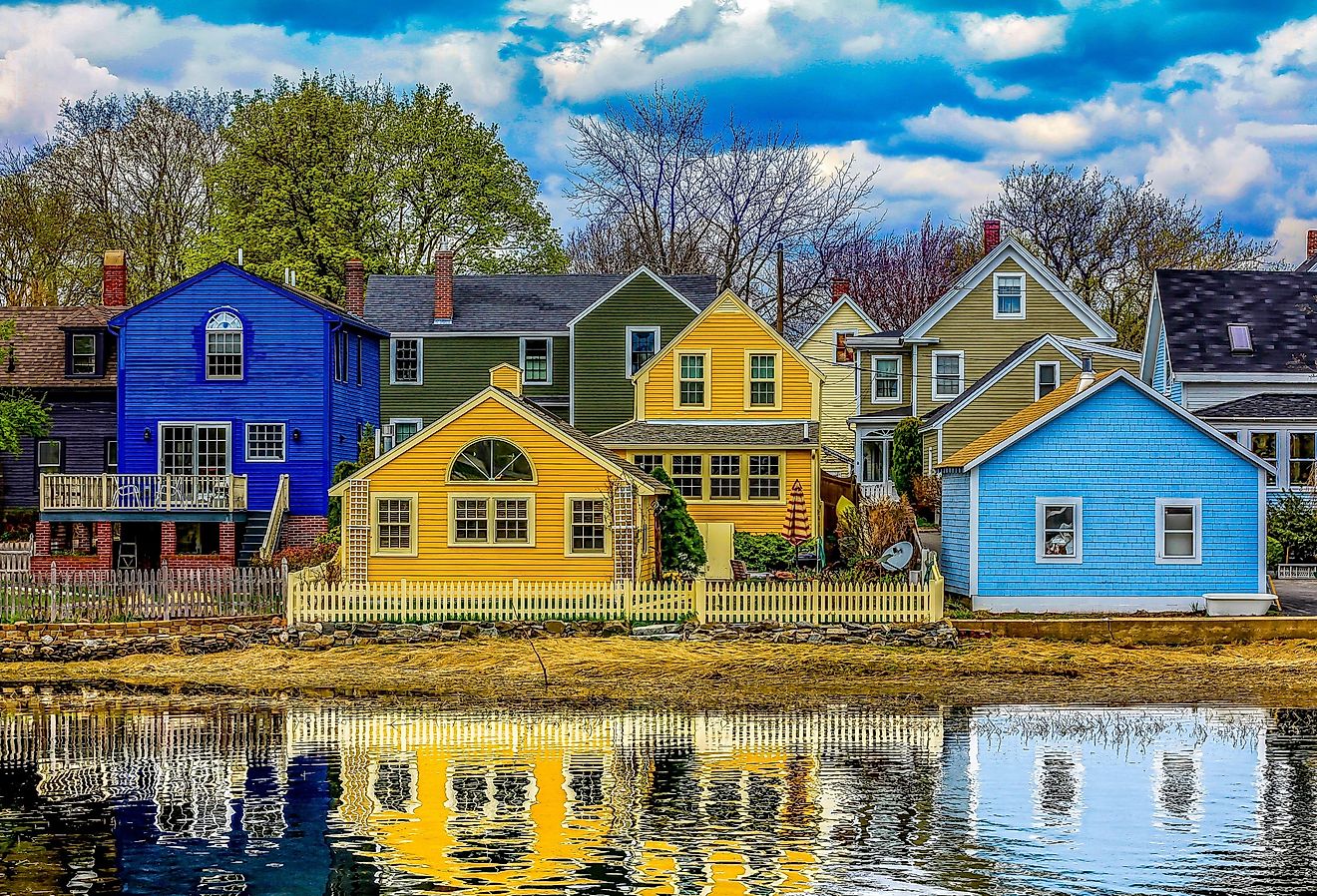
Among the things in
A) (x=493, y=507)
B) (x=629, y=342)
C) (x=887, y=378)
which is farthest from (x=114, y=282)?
(x=887, y=378)

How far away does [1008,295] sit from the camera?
55156mm

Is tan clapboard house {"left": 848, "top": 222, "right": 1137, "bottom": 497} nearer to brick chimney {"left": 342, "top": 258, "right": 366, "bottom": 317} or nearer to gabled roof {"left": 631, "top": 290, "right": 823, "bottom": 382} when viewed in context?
gabled roof {"left": 631, "top": 290, "right": 823, "bottom": 382}

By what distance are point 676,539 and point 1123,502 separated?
1036cm

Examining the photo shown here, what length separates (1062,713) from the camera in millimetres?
26047

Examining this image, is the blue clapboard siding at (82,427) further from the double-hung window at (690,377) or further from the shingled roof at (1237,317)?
the shingled roof at (1237,317)

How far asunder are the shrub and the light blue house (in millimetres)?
8704

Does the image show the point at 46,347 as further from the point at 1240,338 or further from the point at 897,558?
the point at 1240,338

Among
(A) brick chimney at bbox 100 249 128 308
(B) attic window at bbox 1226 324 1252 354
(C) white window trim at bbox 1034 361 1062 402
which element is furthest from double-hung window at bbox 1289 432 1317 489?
(A) brick chimney at bbox 100 249 128 308

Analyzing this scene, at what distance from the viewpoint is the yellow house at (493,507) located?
3584 cm

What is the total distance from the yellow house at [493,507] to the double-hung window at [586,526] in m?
0.02

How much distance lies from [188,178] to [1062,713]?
57.5m

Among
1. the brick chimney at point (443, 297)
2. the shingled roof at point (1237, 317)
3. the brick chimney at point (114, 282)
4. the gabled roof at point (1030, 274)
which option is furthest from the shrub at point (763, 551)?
the brick chimney at point (114, 282)

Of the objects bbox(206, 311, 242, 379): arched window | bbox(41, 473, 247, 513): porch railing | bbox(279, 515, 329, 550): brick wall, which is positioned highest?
bbox(206, 311, 242, 379): arched window

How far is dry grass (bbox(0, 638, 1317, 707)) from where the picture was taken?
93.0ft
